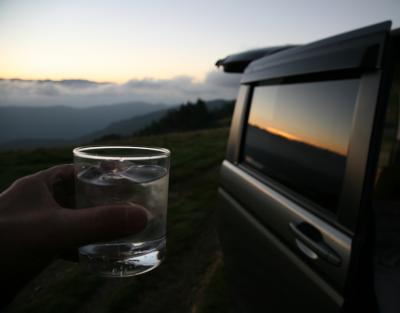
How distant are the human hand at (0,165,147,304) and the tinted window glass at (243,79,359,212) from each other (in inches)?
40.4

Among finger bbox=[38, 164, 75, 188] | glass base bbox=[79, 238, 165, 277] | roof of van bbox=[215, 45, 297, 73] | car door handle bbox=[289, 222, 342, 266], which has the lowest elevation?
car door handle bbox=[289, 222, 342, 266]

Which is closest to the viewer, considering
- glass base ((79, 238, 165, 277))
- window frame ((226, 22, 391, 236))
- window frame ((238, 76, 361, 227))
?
glass base ((79, 238, 165, 277))

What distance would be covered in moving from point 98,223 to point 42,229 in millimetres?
164

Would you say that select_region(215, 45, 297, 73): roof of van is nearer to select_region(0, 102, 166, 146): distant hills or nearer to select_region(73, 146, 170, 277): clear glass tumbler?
select_region(73, 146, 170, 277): clear glass tumbler

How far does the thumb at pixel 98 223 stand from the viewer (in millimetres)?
1055

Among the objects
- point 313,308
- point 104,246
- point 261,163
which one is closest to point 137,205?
point 104,246

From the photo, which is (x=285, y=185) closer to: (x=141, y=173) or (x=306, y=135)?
(x=306, y=135)

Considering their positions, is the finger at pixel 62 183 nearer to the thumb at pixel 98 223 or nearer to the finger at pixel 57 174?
the finger at pixel 57 174

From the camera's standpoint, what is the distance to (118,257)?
1.15m

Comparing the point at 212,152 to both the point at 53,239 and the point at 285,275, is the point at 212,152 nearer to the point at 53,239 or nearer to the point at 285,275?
the point at 285,275

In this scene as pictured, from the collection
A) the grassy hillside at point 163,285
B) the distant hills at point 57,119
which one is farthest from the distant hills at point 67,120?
the grassy hillside at point 163,285

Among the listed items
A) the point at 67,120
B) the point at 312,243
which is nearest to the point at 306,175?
the point at 312,243

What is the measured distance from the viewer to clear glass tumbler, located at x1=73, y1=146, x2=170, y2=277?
110 centimetres

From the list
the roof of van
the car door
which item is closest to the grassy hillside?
the car door
